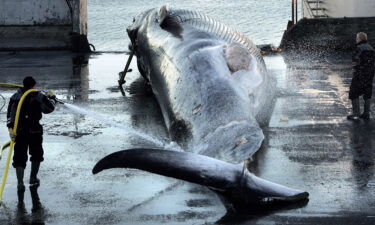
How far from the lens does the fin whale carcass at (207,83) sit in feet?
30.7

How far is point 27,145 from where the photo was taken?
32.1ft

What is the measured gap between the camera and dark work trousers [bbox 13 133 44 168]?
9617 mm

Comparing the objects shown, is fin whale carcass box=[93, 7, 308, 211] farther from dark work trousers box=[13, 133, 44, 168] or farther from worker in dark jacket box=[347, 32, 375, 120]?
dark work trousers box=[13, 133, 44, 168]

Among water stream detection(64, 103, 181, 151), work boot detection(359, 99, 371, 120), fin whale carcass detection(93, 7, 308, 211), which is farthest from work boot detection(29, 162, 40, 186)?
work boot detection(359, 99, 371, 120)

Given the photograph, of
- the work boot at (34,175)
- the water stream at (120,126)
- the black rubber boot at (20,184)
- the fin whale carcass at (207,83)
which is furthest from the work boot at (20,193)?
the fin whale carcass at (207,83)

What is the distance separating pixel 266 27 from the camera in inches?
2164

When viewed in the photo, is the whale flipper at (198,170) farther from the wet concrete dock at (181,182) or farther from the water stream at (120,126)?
the water stream at (120,126)

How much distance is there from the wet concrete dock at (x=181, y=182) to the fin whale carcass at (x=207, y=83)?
0.65 metres

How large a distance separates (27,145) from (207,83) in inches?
110

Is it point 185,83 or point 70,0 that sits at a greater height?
point 185,83

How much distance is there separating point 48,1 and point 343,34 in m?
9.58

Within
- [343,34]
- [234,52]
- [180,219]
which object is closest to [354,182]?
[180,219]

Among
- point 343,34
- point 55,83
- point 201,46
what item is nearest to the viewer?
point 201,46

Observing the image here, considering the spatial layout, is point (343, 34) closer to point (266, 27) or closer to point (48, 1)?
point (48, 1)
